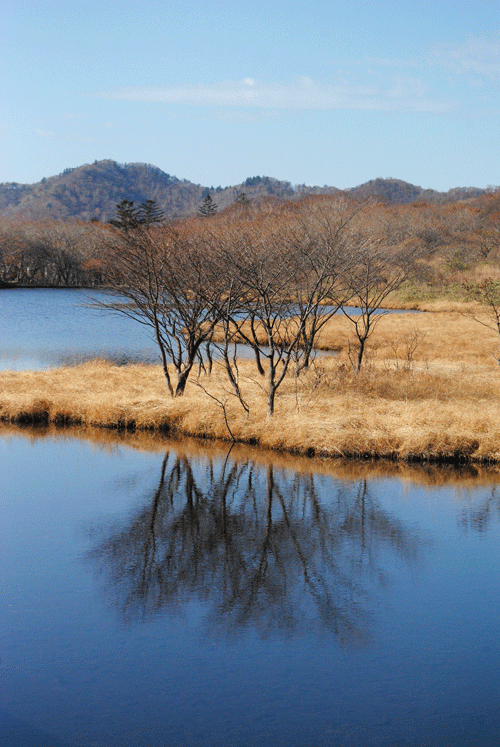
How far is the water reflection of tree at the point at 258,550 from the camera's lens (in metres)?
6.67

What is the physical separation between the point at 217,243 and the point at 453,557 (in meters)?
9.70

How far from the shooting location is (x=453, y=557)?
26.3ft

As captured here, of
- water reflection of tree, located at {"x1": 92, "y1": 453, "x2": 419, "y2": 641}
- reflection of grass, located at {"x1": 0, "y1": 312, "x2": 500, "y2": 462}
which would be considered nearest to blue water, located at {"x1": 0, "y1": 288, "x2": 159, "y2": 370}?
reflection of grass, located at {"x1": 0, "y1": 312, "x2": 500, "y2": 462}

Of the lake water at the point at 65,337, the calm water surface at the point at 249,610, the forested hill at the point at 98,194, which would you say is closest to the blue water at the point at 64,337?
the lake water at the point at 65,337

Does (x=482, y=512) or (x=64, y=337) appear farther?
(x=64, y=337)

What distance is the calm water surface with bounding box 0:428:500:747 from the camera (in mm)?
5023

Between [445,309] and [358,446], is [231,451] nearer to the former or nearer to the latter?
[358,446]

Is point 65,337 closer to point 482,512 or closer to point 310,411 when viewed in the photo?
point 310,411

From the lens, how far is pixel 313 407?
1380cm

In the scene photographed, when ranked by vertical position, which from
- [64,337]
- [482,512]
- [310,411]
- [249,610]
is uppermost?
[64,337]

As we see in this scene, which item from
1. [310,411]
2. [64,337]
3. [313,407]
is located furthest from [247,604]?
[64,337]

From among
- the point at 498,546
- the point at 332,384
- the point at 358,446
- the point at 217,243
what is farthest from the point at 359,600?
the point at 217,243

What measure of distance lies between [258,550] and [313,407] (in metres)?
5.98

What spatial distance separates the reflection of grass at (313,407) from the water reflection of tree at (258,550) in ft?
5.45
